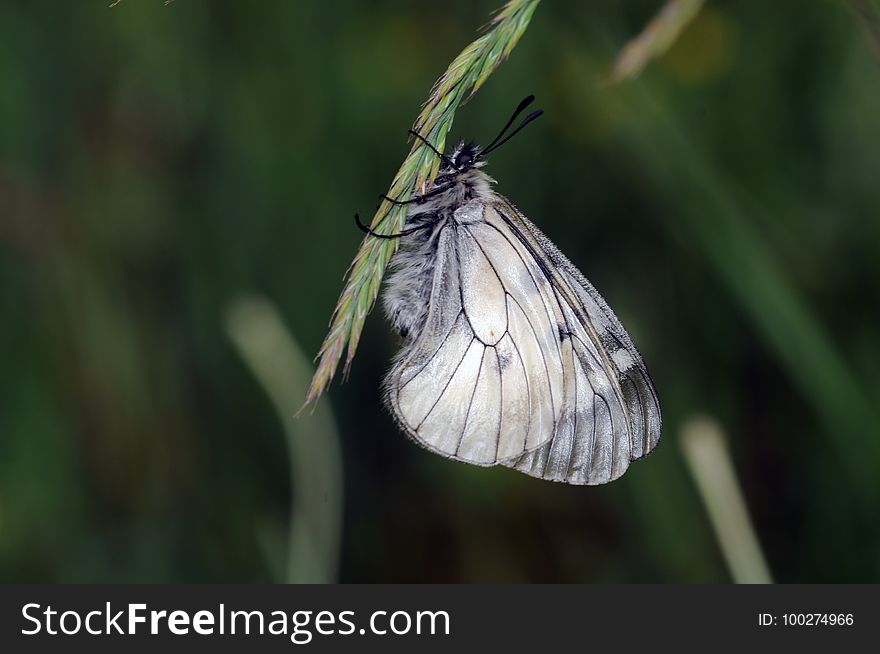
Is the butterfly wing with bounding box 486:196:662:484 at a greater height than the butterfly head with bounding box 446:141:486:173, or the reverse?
the butterfly head with bounding box 446:141:486:173

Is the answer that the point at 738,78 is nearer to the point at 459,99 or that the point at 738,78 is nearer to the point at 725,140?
the point at 725,140

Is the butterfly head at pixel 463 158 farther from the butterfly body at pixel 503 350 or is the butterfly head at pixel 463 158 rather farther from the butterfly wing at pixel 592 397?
the butterfly wing at pixel 592 397

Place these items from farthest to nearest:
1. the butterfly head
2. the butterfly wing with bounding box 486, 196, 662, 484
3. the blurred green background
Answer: the blurred green background → the butterfly wing with bounding box 486, 196, 662, 484 → the butterfly head

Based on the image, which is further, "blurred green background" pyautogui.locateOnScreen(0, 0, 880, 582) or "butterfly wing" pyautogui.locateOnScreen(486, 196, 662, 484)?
"blurred green background" pyautogui.locateOnScreen(0, 0, 880, 582)

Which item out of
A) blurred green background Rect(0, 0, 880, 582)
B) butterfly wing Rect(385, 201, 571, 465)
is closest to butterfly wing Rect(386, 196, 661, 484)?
butterfly wing Rect(385, 201, 571, 465)

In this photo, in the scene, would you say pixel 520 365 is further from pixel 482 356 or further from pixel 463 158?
pixel 463 158

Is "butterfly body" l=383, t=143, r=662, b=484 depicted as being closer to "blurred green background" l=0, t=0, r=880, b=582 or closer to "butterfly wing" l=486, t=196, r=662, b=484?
"butterfly wing" l=486, t=196, r=662, b=484

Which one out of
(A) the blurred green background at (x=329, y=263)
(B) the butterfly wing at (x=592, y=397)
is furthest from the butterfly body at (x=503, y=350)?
(A) the blurred green background at (x=329, y=263)

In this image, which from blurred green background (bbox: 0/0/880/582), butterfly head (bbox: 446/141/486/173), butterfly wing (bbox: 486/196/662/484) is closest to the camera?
butterfly head (bbox: 446/141/486/173)

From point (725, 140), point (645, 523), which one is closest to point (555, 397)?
point (645, 523)
